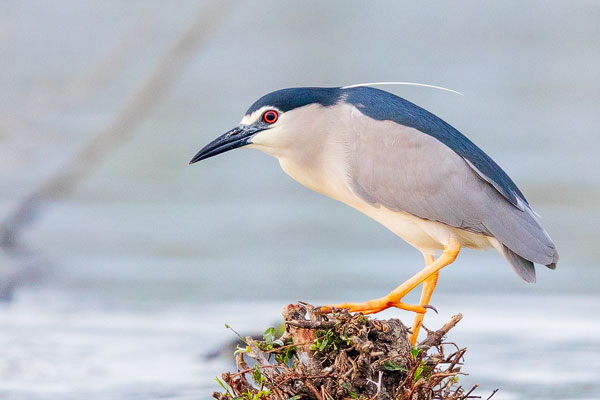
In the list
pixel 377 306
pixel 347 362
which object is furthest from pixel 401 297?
pixel 347 362

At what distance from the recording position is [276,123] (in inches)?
153

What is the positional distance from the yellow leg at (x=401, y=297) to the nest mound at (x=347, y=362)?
99 millimetres

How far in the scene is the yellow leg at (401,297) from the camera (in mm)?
3193

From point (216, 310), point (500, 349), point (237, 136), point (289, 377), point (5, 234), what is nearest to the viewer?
point (289, 377)

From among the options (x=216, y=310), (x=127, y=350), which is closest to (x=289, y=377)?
(x=127, y=350)

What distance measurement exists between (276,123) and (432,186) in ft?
2.00

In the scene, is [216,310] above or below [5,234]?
below

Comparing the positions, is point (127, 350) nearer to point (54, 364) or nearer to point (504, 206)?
point (54, 364)

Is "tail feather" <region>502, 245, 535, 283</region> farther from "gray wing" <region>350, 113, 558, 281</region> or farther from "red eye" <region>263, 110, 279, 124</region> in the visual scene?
"red eye" <region>263, 110, 279, 124</region>

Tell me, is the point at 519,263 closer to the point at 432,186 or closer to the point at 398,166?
the point at 432,186

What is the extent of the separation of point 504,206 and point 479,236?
0.15m

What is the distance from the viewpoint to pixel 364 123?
3906 millimetres

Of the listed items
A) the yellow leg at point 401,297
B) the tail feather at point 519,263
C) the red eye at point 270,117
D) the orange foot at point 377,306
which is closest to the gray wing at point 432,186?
the tail feather at point 519,263

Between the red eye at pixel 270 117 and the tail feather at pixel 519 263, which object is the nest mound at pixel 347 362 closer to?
the tail feather at pixel 519 263
